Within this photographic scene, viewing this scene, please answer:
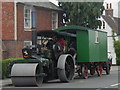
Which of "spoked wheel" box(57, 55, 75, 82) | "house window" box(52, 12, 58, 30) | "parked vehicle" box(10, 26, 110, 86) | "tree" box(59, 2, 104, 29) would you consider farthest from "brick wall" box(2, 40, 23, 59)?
"spoked wheel" box(57, 55, 75, 82)

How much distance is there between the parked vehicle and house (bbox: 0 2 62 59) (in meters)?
6.18

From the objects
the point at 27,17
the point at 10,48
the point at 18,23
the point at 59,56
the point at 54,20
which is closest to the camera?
the point at 59,56

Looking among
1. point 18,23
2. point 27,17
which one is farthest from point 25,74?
point 27,17

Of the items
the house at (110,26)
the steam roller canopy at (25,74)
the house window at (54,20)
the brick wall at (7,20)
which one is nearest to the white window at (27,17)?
the brick wall at (7,20)

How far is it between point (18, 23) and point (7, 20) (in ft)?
3.66

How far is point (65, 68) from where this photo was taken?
2027 centimetres

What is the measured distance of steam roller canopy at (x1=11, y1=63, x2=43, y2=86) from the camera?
17578 mm

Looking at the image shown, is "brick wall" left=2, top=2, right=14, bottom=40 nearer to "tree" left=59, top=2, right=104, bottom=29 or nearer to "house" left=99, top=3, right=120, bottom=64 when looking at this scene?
"tree" left=59, top=2, right=104, bottom=29

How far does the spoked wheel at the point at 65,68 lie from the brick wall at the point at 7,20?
33.8 ft

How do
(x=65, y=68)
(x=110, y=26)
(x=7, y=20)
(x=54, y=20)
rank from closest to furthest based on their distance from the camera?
(x=65, y=68), (x=7, y=20), (x=54, y=20), (x=110, y=26)

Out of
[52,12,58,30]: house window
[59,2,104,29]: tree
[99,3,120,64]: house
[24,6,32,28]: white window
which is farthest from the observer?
[99,3,120,64]: house

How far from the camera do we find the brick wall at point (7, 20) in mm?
29625

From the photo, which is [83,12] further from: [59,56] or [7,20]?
[59,56]

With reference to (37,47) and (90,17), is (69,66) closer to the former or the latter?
(37,47)
